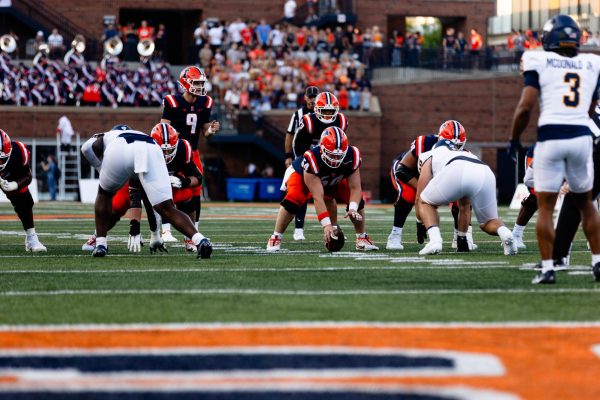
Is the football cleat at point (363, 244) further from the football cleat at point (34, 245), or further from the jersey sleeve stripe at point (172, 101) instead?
the football cleat at point (34, 245)

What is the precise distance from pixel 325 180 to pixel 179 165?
152cm

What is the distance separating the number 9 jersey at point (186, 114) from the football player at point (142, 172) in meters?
2.56

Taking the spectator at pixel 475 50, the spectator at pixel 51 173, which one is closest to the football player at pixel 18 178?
the spectator at pixel 51 173

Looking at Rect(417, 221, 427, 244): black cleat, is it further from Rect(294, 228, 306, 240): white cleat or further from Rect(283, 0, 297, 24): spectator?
A: Rect(283, 0, 297, 24): spectator

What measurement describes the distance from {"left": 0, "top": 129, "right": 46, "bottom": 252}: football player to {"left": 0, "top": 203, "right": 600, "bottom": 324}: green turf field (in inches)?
9.6

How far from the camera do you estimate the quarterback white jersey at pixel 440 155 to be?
1112cm

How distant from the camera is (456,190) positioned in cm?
1084

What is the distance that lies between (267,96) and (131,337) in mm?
29272

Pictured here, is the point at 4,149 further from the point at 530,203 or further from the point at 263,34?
the point at 263,34

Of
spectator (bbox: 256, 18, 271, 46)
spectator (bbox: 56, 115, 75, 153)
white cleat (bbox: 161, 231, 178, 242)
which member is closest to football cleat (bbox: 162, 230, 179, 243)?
white cleat (bbox: 161, 231, 178, 242)

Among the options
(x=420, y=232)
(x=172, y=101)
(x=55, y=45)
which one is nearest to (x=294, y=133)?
(x=172, y=101)

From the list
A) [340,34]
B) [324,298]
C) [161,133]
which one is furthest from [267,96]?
[324,298]

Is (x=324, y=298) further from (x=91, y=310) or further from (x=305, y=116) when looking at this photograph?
(x=305, y=116)

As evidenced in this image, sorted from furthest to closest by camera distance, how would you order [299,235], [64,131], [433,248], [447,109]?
[447,109] < [64,131] < [299,235] < [433,248]
